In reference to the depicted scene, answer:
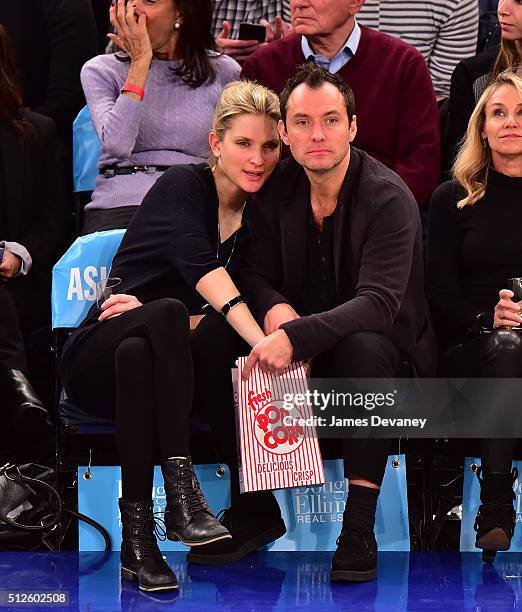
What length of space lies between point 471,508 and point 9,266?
1.62m

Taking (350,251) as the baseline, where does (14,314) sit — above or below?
below

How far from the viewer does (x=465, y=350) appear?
3.30 metres

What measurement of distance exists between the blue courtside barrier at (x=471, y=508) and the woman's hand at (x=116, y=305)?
0.99 metres

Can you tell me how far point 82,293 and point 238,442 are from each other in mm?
693

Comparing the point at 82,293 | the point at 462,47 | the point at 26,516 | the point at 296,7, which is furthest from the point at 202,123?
the point at 26,516

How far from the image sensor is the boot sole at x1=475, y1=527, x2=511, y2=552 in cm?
299

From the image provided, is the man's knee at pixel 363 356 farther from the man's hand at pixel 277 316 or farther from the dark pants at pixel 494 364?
the dark pants at pixel 494 364

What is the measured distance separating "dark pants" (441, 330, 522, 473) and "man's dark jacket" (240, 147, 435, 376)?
0.11 meters

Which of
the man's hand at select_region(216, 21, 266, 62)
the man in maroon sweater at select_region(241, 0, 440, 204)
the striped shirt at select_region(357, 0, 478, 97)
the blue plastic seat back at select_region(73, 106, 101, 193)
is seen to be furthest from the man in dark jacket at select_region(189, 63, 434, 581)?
the striped shirt at select_region(357, 0, 478, 97)

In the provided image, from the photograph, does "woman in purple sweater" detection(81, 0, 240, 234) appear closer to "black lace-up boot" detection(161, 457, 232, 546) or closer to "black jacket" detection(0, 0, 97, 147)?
"black jacket" detection(0, 0, 97, 147)

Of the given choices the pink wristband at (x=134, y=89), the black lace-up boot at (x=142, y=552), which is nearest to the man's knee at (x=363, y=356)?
the black lace-up boot at (x=142, y=552)

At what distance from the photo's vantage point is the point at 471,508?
10.7 feet

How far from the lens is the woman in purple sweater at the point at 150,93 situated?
388 centimetres

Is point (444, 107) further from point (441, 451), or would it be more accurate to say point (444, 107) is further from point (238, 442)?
point (238, 442)
